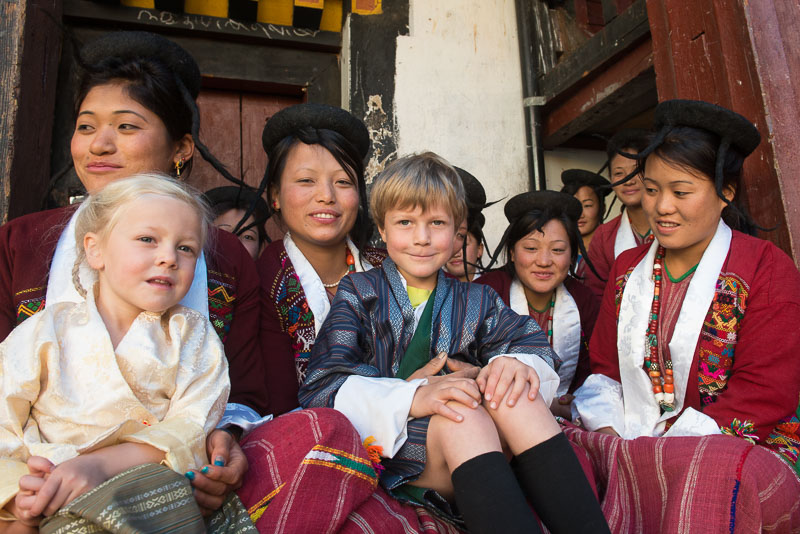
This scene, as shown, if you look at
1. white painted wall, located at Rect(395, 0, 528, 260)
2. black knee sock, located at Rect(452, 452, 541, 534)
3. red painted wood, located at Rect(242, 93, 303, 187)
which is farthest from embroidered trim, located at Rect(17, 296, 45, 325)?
white painted wall, located at Rect(395, 0, 528, 260)

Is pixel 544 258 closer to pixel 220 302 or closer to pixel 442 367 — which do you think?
pixel 442 367

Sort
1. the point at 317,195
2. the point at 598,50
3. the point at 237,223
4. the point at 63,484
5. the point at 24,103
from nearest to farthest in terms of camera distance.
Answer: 1. the point at 63,484
2. the point at 317,195
3. the point at 24,103
4. the point at 237,223
5. the point at 598,50

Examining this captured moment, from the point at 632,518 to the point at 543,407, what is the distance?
516 mm

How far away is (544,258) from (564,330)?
1.14 ft

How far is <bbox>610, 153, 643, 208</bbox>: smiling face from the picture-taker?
3.95 m

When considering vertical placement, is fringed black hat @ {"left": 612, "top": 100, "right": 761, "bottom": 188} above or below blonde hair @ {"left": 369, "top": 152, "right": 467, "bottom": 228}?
above

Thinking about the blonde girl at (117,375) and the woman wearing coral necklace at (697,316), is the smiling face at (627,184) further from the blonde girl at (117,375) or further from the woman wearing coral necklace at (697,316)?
the blonde girl at (117,375)

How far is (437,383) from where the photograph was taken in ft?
5.74

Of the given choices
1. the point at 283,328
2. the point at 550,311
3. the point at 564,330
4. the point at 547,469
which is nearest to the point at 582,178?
the point at 550,311

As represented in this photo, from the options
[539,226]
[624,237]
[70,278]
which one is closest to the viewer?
[70,278]

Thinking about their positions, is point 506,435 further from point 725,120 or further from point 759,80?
point 759,80

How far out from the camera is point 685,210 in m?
2.38

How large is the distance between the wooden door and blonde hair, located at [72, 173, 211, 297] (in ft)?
7.36

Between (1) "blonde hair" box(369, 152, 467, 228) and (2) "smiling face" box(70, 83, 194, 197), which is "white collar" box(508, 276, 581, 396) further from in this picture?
(2) "smiling face" box(70, 83, 194, 197)
